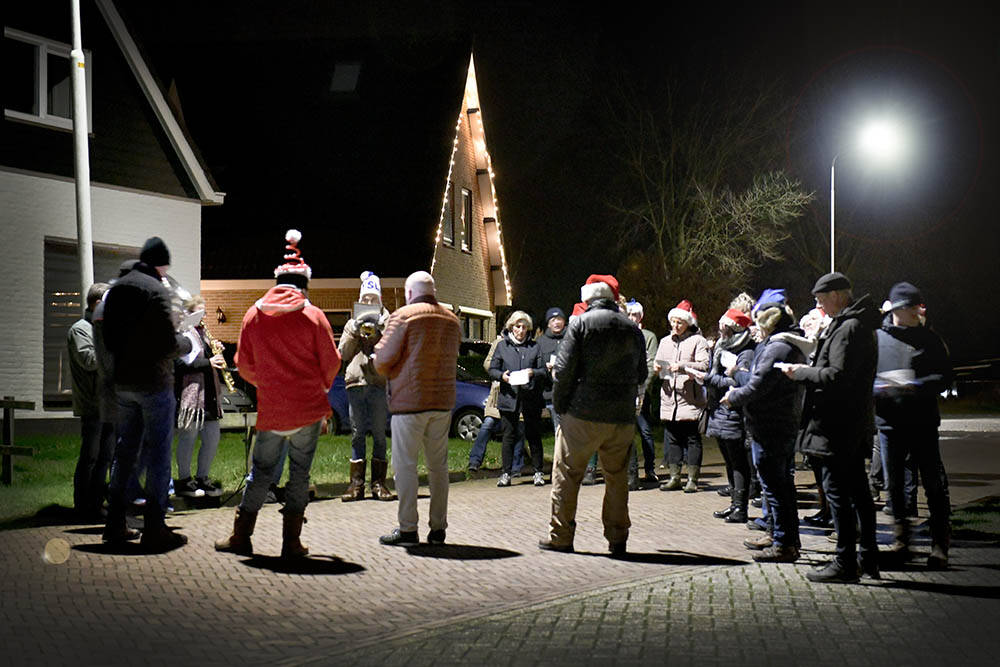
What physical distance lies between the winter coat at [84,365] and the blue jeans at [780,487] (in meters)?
5.30

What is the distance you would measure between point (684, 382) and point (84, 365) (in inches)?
238

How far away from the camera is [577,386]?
8.28 metres

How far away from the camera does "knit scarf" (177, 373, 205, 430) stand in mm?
10055

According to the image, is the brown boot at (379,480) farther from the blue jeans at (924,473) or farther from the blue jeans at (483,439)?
the blue jeans at (924,473)

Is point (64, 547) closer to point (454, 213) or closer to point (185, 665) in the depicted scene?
point (185, 665)

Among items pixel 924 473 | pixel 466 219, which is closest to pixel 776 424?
pixel 924 473

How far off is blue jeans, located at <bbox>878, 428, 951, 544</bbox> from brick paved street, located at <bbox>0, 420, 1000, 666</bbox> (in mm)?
371

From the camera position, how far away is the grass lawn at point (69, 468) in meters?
9.94

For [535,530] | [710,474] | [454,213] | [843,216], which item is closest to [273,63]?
[454,213]

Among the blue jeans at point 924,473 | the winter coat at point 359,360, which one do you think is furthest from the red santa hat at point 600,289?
the winter coat at point 359,360

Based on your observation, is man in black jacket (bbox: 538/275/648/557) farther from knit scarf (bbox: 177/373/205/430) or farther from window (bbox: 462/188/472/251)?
window (bbox: 462/188/472/251)

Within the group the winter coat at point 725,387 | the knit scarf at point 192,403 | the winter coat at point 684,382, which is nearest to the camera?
the winter coat at point 725,387

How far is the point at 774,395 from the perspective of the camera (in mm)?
8125

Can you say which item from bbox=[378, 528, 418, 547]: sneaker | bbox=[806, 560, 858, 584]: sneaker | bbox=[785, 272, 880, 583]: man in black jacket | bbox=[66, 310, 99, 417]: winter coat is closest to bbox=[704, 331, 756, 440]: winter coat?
bbox=[785, 272, 880, 583]: man in black jacket
